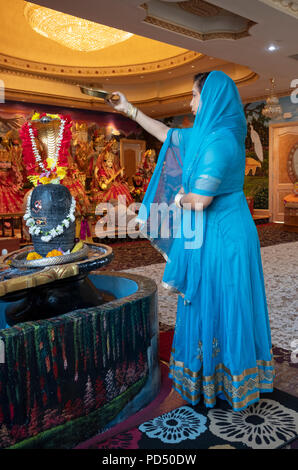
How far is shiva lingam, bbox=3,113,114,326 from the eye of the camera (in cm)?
205

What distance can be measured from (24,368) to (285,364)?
1683mm

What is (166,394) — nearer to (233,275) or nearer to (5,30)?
(233,275)

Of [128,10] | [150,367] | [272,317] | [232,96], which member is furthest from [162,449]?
[128,10]

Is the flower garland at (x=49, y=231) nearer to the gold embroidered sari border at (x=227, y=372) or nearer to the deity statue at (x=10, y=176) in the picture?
the gold embroidered sari border at (x=227, y=372)

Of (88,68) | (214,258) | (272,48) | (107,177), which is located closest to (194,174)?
(214,258)

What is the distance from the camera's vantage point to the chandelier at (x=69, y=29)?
693 cm

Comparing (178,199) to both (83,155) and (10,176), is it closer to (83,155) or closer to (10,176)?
(83,155)

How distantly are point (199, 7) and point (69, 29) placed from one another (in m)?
2.66

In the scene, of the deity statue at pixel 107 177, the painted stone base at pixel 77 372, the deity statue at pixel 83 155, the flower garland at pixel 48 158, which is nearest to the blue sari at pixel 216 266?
the painted stone base at pixel 77 372

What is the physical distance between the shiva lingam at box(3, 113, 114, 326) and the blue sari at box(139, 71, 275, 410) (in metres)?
0.48

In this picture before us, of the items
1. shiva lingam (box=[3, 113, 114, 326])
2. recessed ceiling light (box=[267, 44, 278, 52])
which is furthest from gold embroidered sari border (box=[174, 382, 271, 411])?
recessed ceiling light (box=[267, 44, 278, 52])

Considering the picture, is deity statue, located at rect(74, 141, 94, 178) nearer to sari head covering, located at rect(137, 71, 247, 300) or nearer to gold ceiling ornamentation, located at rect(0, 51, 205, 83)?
gold ceiling ornamentation, located at rect(0, 51, 205, 83)

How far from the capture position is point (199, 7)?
5.73 m

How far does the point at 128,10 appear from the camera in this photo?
Answer: 497 centimetres
